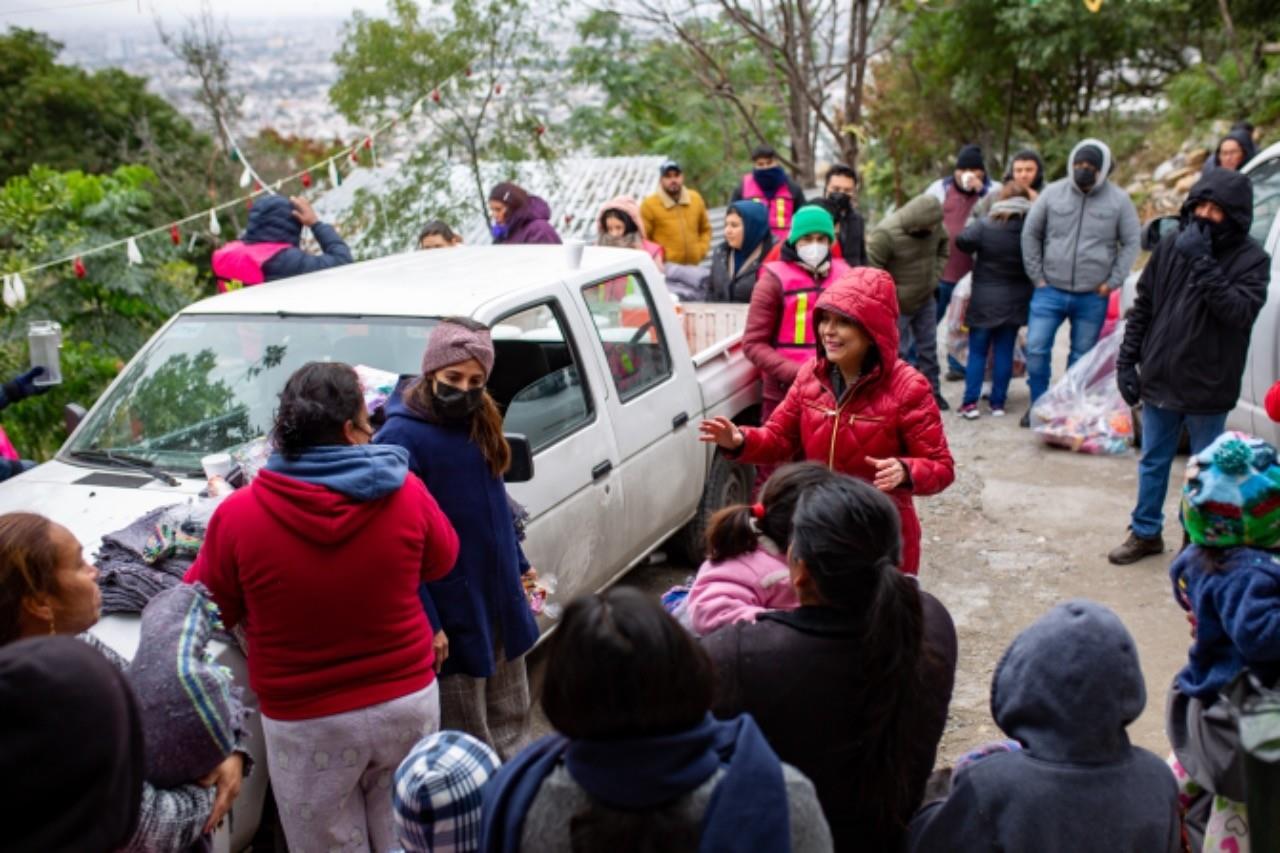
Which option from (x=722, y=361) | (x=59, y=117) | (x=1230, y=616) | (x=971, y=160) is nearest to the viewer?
(x=1230, y=616)

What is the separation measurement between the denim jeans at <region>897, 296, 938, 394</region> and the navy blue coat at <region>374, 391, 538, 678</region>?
5.77m

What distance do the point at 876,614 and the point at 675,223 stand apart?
7479 millimetres

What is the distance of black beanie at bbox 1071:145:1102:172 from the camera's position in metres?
7.76

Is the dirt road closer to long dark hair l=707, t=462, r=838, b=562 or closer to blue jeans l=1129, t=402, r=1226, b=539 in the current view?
blue jeans l=1129, t=402, r=1226, b=539

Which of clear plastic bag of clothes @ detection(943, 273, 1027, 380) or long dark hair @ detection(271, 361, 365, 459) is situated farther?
clear plastic bag of clothes @ detection(943, 273, 1027, 380)

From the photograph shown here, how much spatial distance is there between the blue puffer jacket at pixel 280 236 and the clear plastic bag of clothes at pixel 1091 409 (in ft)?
16.4

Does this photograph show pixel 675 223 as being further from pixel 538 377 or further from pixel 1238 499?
pixel 1238 499

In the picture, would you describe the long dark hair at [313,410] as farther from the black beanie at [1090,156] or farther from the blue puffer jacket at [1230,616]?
the black beanie at [1090,156]

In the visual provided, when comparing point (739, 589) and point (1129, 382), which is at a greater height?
point (739, 589)

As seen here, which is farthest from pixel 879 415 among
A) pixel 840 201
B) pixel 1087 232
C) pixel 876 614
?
pixel 1087 232

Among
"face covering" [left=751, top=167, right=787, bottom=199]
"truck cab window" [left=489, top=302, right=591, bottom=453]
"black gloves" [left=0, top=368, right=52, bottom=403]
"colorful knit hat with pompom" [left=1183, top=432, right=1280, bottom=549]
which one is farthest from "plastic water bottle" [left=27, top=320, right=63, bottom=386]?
"face covering" [left=751, top=167, right=787, bottom=199]

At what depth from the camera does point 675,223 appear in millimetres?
9422

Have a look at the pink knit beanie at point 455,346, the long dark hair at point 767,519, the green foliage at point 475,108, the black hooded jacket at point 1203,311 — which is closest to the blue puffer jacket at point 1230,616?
the long dark hair at point 767,519

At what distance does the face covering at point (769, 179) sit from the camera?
902 cm
